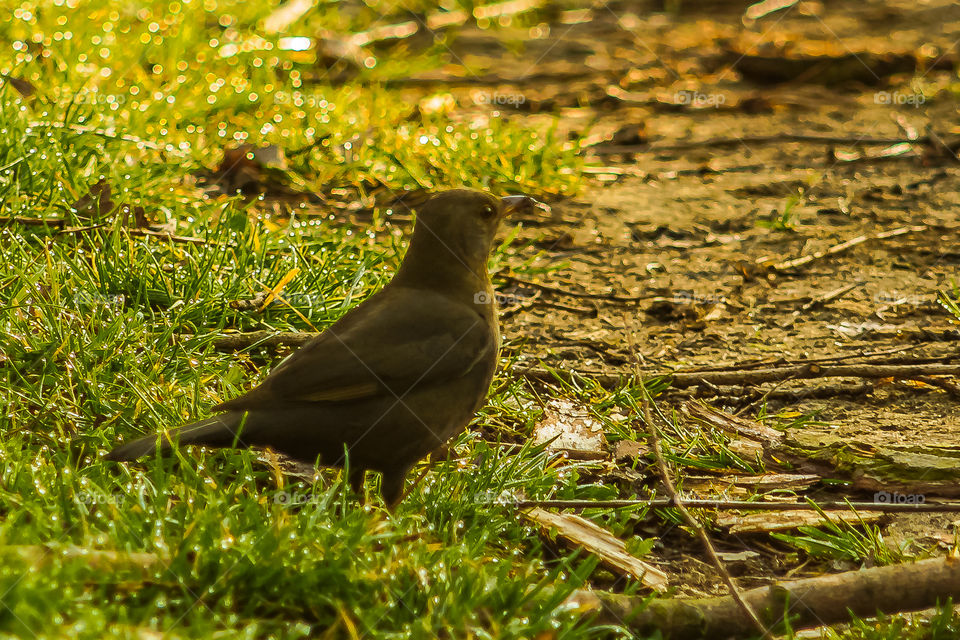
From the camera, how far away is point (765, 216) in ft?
21.7

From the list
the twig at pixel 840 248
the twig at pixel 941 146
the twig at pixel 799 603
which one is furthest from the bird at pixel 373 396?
the twig at pixel 941 146

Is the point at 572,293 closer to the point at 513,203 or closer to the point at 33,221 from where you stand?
the point at 513,203

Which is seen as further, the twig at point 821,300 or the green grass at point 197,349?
the twig at point 821,300

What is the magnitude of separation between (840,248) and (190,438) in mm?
4249

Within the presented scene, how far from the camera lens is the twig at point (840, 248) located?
586cm

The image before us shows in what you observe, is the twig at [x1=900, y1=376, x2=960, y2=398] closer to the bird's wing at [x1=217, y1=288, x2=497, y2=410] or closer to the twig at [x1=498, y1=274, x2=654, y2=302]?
the twig at [x1=498, y1=274, x2=654, y2=302]

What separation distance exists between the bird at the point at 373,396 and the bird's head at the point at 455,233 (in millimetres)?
168

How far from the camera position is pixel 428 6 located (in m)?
10.9

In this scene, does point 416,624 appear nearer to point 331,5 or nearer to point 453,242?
point 453,242

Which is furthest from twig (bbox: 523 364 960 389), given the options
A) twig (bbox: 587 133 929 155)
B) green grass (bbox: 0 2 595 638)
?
twig (bbox: 587 133 929 155)

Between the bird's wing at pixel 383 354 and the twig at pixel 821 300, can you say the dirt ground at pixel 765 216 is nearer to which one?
the twig at pixel 821 300

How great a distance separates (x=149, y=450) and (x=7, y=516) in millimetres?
416

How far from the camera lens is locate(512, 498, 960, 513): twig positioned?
11.0ft

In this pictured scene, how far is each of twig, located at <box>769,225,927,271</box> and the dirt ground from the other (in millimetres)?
23
